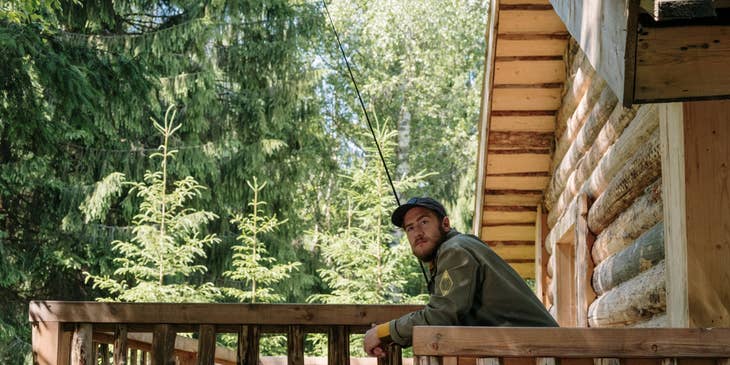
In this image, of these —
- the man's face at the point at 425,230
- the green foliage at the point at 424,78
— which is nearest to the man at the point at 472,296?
the man's face at the point at 425,230

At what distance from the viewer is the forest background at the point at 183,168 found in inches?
544

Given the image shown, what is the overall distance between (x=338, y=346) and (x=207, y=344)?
0.58m

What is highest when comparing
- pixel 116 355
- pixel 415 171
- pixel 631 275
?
pixel 415 171

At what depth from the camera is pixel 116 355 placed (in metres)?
4.52

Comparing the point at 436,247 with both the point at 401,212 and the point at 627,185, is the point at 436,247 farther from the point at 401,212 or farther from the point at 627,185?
the point at 627,185

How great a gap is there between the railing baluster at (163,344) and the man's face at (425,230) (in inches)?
46.3

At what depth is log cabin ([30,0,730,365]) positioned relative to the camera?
3.09 meters

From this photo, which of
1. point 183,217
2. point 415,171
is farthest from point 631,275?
point 415,171

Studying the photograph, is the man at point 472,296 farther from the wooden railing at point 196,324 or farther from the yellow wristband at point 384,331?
the wooden railing at point 196,324

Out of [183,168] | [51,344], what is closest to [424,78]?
[183,168]

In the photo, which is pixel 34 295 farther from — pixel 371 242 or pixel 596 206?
pixel 596 206

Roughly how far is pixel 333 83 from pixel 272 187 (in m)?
7.52

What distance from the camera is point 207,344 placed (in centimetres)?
452

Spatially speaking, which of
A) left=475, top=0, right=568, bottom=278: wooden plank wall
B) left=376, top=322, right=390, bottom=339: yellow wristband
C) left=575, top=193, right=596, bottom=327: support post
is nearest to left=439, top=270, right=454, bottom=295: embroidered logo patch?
left=376, top=322, right=390, bottom=339: yellow wristband
